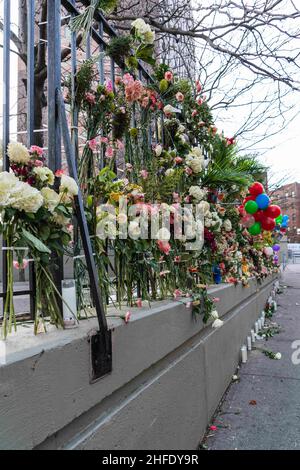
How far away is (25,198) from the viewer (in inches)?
46.3

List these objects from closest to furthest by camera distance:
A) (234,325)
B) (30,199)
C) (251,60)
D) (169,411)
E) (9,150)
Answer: (30,199) < (9,150) < (169,411) < (234,325) < (251,60)

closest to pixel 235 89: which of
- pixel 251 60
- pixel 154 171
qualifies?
pixel 251 60

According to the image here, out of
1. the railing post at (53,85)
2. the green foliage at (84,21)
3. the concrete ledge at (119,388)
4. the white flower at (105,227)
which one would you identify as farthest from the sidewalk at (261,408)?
the green foliage at (84,21)

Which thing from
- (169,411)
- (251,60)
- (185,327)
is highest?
(251,60)

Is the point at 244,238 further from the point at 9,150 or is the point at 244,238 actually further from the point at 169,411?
the point at 9,150

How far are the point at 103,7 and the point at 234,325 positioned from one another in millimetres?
3088

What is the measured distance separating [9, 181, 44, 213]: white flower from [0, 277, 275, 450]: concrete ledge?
425 mm

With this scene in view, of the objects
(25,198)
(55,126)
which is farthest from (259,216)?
(25,198)

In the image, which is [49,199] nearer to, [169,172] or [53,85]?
[53,85]

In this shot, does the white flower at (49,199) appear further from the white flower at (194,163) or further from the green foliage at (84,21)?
the white flower at (194,163)

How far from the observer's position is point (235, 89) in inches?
262

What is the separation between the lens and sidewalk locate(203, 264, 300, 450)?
242 cm

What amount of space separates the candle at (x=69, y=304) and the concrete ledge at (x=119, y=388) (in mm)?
51

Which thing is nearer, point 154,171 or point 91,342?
point 91,342
